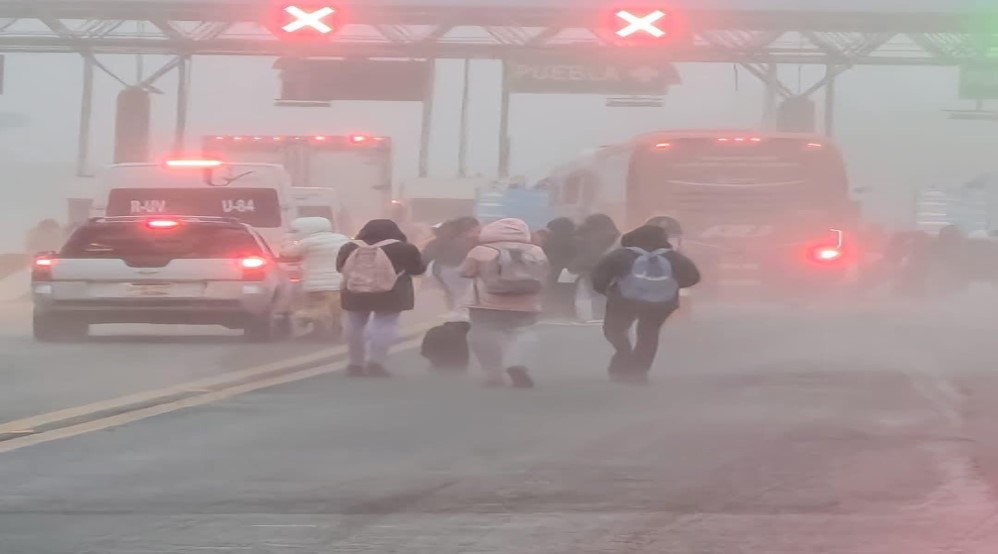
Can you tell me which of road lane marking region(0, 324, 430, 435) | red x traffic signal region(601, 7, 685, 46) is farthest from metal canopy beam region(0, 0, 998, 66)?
road lane marking region(0, 324, 430, 435)

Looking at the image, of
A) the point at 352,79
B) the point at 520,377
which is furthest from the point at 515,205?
the point at 520,377

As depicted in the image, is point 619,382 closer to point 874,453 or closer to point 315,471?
point 874,453

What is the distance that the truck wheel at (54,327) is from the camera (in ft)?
53.5

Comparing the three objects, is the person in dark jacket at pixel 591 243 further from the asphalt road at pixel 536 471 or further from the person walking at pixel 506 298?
the person walking at pixel 506 298

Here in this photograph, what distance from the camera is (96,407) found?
1103 cm

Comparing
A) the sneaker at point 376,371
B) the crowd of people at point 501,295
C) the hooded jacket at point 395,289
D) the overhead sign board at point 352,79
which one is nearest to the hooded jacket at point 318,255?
the crowd of people at point 501,295

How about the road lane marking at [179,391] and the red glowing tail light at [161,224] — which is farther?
the red glowing tail light at [161,224]

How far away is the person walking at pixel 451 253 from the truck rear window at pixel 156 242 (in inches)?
92.2

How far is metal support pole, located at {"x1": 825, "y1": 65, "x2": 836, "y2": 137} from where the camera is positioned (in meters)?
34.4

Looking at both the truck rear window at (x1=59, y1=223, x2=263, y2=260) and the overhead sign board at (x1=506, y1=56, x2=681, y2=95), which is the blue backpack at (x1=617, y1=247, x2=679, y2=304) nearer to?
the truck rear window at (x1=59, y1=223, x2=263, y2=260)

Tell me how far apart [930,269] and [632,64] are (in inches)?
295

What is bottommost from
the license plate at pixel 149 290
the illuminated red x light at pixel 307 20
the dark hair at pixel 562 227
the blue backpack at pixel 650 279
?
the license plate at pixel 149 290

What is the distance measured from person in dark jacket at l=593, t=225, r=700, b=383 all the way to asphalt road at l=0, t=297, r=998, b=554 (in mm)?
272

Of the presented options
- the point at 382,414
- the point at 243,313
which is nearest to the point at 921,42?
the point at 243,313
